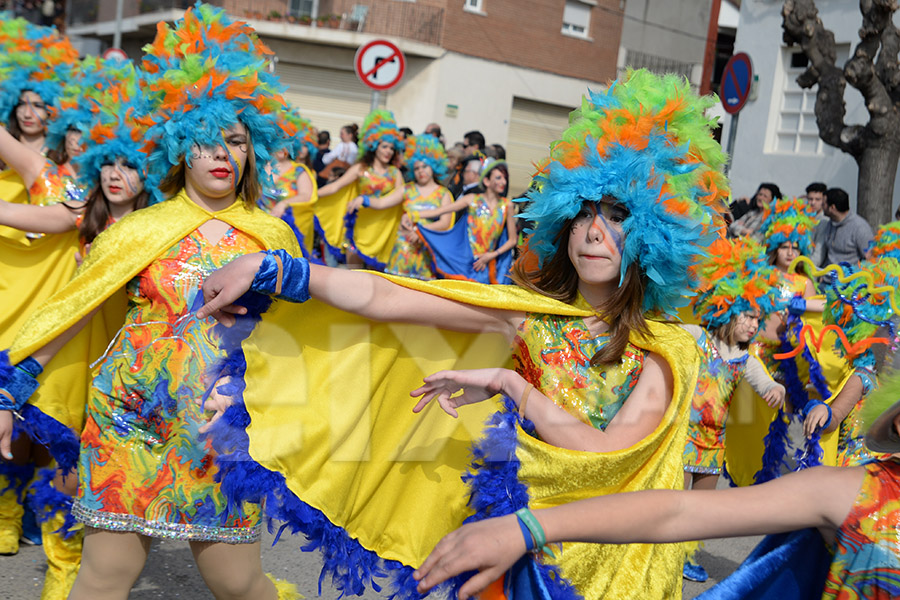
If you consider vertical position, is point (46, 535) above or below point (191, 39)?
below

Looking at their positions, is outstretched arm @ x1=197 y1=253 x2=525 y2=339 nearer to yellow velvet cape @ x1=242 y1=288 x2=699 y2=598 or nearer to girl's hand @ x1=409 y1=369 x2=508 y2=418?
yellow velvet cape @ x1=242 y1=288 x2=699 y2=598

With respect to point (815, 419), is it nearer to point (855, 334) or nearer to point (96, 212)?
point (855, 334)

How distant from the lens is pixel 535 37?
2905 centimetres

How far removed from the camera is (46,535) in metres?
4.03

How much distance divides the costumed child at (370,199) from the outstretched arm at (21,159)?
5.96 meters

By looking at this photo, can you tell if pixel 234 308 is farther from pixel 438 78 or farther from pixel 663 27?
pixel 663 27

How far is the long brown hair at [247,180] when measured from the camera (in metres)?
A: 3.54

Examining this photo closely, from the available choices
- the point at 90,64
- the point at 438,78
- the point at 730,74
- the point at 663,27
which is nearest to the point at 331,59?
the point at 438,78

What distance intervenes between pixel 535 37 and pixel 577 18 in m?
2.20

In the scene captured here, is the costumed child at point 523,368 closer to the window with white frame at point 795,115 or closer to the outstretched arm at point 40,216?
the outstretched arm at point 40,216

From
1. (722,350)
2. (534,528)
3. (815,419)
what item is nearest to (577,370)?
(534,528)

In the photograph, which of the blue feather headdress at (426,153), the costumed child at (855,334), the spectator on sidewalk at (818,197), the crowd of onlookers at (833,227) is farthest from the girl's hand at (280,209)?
the spectator on sidewalk at (818,197)

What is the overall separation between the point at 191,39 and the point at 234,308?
1.18m

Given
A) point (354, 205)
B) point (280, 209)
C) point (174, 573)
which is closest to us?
point (174, 573)
